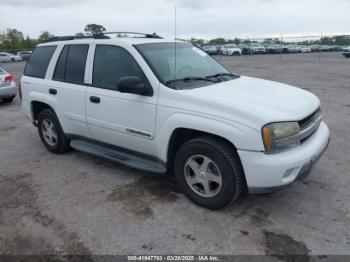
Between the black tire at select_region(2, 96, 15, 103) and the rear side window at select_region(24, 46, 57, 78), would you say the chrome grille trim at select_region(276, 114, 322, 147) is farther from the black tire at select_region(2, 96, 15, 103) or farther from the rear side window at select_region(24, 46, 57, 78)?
the black tire at select_region(2, 96, 15, 103)

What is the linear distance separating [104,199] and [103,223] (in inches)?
20.6

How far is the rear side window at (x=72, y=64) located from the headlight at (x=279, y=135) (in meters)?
2.66

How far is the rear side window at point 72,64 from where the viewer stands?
4641 mm

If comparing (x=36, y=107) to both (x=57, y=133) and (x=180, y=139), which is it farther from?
(x=180, y=139)

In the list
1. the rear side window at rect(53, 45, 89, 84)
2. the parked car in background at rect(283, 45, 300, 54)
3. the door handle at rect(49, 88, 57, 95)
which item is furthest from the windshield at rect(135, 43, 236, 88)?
the parked car in background at rect(283, 45, 300, 54)

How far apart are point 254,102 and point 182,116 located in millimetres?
730

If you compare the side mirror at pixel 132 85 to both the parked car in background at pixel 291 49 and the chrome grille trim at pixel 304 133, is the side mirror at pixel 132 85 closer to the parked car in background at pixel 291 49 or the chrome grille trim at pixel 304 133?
the chrome grille trim at pixel 304 133

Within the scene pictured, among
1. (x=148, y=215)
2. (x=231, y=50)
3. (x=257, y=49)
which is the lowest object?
(x=148, y=215)

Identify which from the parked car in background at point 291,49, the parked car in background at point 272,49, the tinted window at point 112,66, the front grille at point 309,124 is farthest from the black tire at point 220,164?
the parked car in background at point 291,49

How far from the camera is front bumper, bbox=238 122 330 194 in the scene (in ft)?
10.2

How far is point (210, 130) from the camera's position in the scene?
331 cm

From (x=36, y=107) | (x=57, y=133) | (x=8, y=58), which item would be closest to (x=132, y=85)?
(x=57, y=133)

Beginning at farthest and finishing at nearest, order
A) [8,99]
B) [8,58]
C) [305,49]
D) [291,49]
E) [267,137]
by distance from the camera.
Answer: [291,49], [305,49], [8,58], [8,99], [267,137]

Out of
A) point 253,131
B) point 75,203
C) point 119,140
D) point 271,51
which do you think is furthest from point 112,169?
point 271,51
